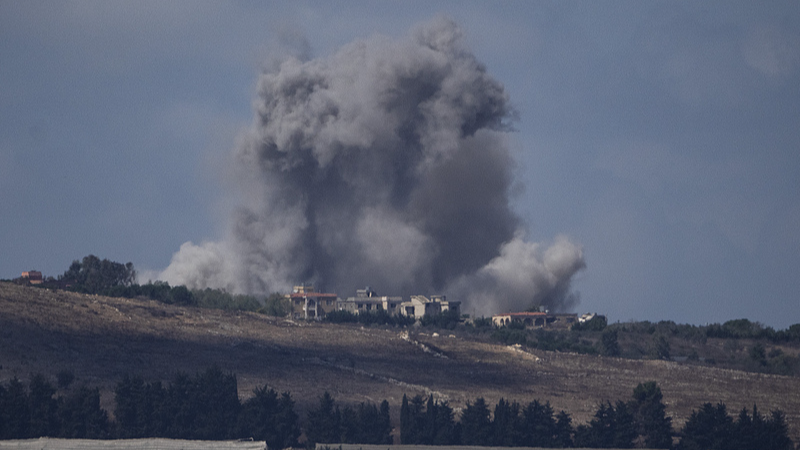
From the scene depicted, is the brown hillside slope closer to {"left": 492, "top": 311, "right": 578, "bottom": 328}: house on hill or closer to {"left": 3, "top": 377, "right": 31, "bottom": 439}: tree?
{"left": 3, "top": 377, "right": 31, "bottom": 439}: tree

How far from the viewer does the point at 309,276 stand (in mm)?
96625

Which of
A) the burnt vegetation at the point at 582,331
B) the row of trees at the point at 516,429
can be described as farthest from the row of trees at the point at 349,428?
the burnt vegetation at the point at 582,331

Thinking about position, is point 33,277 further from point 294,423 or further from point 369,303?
point 294,423

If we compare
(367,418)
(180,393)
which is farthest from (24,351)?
(367,418)

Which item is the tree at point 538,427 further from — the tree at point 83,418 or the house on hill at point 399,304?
the house on hill at point 399,304

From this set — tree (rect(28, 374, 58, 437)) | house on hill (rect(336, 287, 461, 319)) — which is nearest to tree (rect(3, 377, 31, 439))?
tree (rect(28, 374, 58, 437))

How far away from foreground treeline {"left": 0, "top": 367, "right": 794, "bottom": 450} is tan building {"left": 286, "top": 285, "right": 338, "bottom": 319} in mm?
43931

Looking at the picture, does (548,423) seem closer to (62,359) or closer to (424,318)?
(62,359)

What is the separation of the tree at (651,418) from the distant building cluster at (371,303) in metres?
47.3

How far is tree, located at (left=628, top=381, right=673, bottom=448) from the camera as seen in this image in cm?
3997

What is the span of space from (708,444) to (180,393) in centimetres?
2141

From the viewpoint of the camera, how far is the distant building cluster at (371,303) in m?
89.7

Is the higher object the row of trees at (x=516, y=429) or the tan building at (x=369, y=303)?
the tan building at (x=369, y=303)

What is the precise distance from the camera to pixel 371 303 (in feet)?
305
